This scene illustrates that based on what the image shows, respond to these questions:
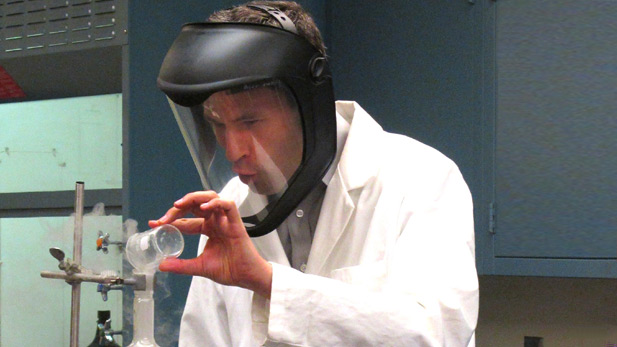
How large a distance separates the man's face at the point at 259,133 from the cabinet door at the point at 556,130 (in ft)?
4.80

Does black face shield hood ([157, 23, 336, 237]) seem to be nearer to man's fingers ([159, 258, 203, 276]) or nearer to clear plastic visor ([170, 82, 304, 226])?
Answer: clear plastic visor ([170, 82, 304, 226])

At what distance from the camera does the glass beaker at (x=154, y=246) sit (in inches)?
38.6

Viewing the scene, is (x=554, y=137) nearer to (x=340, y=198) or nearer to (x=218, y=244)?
(x=340, y=198)

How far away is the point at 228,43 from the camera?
1.03 metres

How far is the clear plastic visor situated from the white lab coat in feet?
0.52

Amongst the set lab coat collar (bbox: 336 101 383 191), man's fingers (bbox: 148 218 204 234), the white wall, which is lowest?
the white wall

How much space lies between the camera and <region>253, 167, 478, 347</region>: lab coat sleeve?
100 centimetres

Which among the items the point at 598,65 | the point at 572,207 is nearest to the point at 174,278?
the point at 572,207

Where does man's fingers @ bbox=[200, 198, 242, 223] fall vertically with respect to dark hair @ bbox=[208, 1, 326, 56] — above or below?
below

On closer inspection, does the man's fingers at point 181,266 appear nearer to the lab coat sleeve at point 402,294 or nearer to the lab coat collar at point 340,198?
the lab coat sleeve at point 402,294

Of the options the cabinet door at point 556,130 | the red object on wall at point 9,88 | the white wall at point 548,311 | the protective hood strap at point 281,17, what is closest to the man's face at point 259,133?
the protective hood strap at point 281,17

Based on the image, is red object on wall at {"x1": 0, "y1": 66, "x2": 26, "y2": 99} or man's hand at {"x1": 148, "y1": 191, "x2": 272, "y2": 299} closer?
man's hand at {"x1": 148, "y1": 191, "x2": 272, "y2": 299}

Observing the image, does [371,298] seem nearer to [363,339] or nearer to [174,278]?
[363,339]

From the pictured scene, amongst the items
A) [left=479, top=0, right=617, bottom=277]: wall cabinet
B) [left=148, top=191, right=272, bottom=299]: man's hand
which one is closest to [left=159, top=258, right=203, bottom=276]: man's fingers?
[left=148, top=191, right=272, bottom=299]: man's hand
